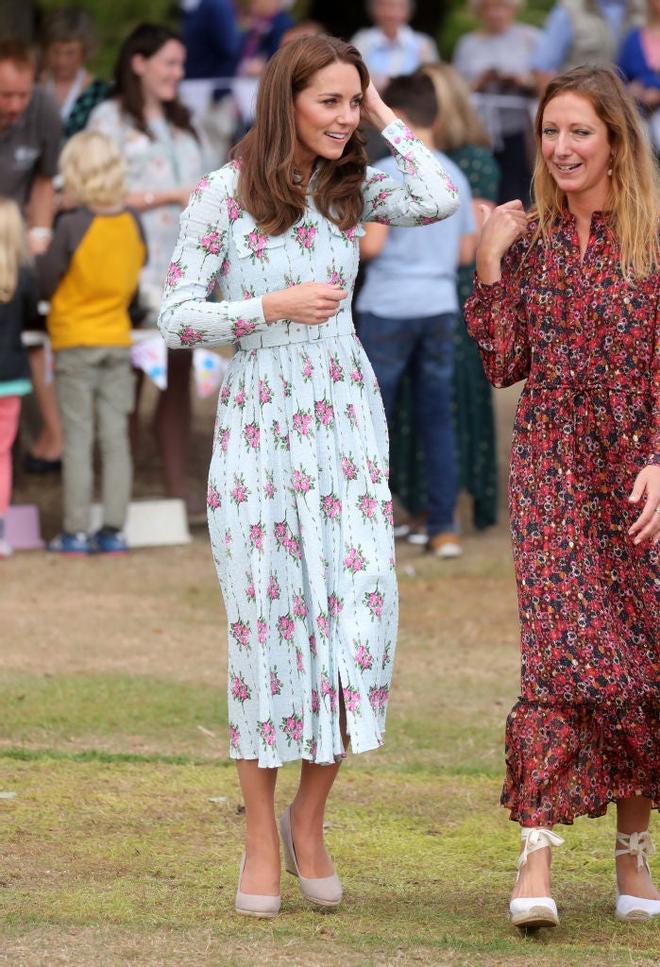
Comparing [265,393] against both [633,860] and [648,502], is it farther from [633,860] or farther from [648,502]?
[633,860]

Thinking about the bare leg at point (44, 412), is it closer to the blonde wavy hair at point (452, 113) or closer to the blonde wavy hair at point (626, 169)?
the blonde wavy hair at point (452, 113)

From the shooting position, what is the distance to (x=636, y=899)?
445cm

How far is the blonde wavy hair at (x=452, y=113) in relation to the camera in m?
9.35

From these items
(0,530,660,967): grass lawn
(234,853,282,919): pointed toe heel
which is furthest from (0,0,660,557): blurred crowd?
(234,853,282,919): pointed toe heel

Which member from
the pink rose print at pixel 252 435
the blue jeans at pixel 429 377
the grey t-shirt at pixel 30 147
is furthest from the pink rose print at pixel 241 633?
the grey t-shirt at pixel 30 147

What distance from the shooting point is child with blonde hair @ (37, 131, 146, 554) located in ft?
30.5

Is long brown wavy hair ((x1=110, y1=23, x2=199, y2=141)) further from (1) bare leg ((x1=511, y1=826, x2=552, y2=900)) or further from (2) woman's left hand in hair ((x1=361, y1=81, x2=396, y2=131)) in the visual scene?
(1) bare leg ((x1=511, y1=826, x2=552, y2=900))

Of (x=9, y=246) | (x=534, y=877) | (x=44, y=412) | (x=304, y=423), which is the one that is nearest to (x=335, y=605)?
(x=304, y=423)

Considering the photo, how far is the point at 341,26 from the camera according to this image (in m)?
19.1

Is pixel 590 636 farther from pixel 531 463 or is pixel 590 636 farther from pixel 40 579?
pixel 40 579

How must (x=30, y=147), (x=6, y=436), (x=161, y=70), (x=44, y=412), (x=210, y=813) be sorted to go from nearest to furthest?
1. (x=210, y=813)
2. (x=6, y=436)
3. (x=30, y=147)
4. (x=161, y=70)
5. (x=44, y=412)

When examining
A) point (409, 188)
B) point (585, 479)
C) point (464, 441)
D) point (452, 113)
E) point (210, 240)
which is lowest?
point (464, 441)

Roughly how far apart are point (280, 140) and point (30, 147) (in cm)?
599

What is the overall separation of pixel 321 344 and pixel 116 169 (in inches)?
202
